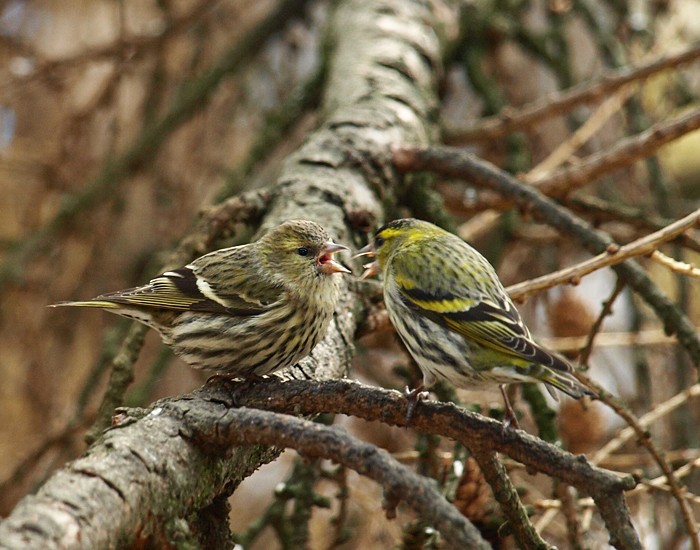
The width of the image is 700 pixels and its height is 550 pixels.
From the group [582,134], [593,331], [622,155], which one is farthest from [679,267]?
[582,134]

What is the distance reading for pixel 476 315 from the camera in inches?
91.7

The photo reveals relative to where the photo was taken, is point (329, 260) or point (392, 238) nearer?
point (329, 260)

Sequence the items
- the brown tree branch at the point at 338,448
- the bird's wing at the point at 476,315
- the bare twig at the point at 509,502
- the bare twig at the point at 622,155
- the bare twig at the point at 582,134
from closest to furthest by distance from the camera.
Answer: the brown tree branch at the point at 338,448
the bare twig at the point at 509,502
the bird's wing at the point at 476,315
the bare twig at the point at 622,155
the bare twig at the point at 582,134

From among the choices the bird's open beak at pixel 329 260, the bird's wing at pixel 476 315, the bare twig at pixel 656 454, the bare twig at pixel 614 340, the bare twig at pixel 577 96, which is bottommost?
the bare twig at pixel 656 454

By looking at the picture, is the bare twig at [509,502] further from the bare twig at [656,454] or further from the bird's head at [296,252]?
the bird's head at [296,252]

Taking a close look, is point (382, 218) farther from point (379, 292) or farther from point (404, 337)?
point (404, 337)

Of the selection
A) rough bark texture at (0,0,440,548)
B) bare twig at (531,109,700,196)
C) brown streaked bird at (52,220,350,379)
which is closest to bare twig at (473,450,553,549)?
rough bark texture at (0,0,440,548)

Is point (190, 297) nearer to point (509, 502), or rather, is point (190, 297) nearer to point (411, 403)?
point (411, 403)

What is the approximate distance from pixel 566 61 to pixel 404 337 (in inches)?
92.2

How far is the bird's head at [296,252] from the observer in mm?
2561

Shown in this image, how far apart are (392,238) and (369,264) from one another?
146mm

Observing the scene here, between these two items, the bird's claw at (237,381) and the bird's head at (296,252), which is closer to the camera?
the bird's claw at (237,381)

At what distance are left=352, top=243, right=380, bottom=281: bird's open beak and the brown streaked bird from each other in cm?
15

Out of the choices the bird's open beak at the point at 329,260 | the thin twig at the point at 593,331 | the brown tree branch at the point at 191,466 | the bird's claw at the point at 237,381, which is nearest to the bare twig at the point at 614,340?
the thin twig at the point at 593,331
